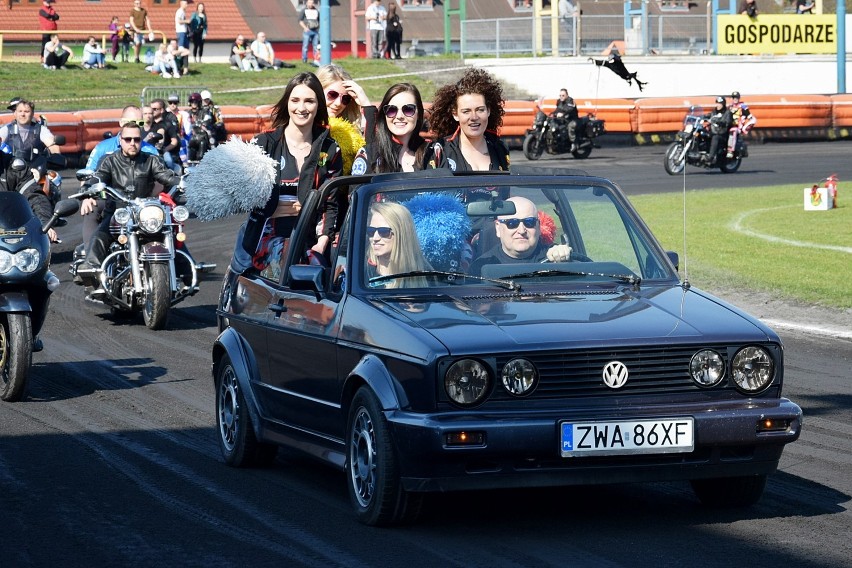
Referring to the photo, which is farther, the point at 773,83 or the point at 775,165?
the point at 773,83

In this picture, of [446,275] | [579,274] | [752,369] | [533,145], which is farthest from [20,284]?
[533,145]

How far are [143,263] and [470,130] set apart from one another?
20.1 feet

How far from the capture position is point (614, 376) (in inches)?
237

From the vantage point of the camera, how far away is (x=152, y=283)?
13.9m

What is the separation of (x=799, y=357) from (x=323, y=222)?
16.1 ft

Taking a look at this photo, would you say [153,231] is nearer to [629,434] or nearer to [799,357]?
[799,357]

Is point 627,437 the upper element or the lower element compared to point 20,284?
lower

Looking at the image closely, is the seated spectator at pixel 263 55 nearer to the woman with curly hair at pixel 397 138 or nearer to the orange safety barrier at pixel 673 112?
the orange safety barrier at pixel 673 112

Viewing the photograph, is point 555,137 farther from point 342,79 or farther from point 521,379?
point 521,379

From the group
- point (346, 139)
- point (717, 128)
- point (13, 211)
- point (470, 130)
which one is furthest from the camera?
point (717, 128)

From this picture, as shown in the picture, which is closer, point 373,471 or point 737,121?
point 373,471

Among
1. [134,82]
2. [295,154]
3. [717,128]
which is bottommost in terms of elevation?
[295,154]

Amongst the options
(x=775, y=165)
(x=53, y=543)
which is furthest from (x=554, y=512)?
(x=775, y=165)

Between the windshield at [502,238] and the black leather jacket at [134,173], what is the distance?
7.76 metres
